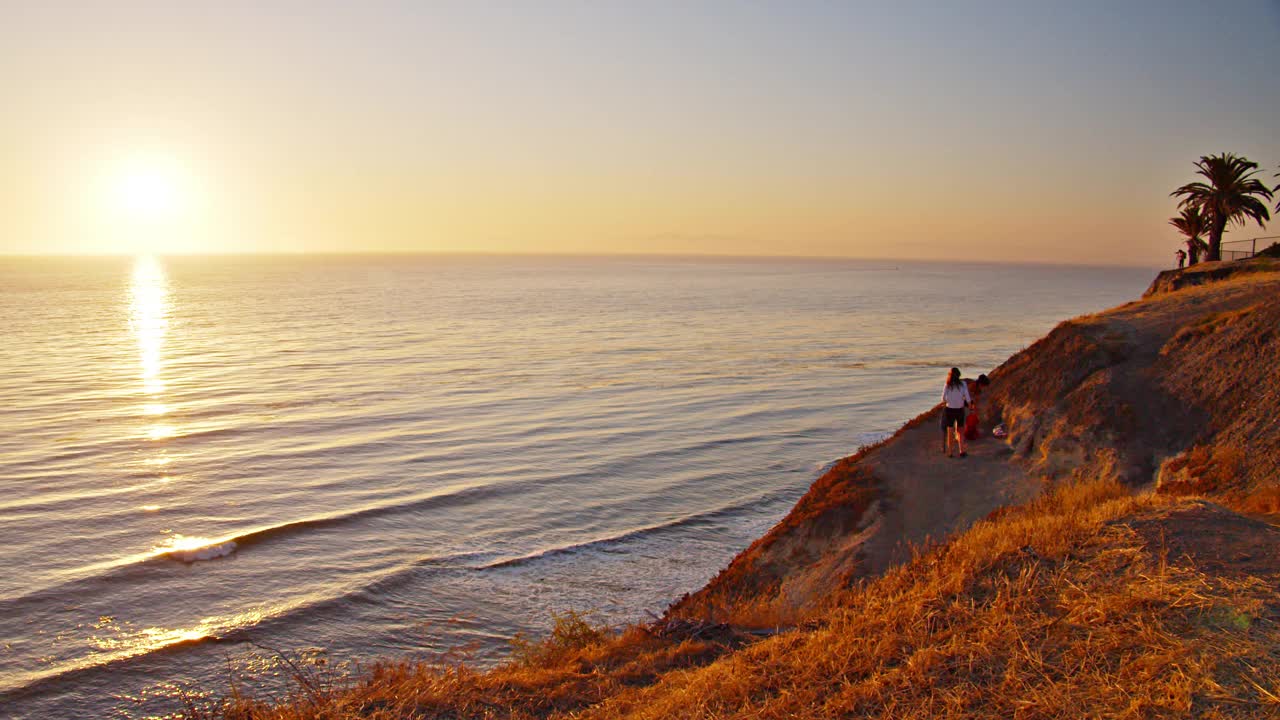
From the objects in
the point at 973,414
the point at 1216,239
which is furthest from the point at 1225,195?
the point at 973,414

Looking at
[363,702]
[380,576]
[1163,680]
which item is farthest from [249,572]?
[1163,680]

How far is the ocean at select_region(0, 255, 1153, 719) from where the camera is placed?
526 inches

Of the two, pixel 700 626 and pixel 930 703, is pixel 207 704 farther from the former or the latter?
pixel 930 703

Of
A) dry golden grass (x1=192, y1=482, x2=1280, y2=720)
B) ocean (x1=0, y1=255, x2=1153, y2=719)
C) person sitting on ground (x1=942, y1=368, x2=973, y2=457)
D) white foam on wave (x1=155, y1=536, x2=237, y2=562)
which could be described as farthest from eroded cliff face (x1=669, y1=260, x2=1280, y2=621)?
white foam on wave (x1=155, y1=536, x2=237, y2=562)

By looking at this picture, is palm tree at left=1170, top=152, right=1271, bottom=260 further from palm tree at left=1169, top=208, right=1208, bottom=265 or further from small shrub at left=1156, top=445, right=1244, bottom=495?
small shrub at left=1156, top=445, right=1244, bottom=495

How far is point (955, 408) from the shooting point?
54.2 feet

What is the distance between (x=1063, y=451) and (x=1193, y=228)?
31291 mm

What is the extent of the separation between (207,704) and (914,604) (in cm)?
937

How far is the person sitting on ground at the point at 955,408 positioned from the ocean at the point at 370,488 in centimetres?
470

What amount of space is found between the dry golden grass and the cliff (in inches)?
0.8

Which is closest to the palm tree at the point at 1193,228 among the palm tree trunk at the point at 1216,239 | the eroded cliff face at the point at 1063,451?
the palm tree trunk at the point at 1216,239

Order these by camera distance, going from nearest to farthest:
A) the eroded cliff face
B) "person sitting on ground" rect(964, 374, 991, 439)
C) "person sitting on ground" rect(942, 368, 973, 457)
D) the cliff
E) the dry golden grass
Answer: the dry golden grass, the cliff, the eroded cliff face, "person sitting on ground" rect(942, 368, 973, 457), "person sitting on ground" rect(964, 374, 991, 439)

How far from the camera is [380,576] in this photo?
1572 centimetres

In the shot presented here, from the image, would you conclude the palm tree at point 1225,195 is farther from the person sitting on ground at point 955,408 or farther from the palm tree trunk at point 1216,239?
the person sitting on ground at point 955,408
